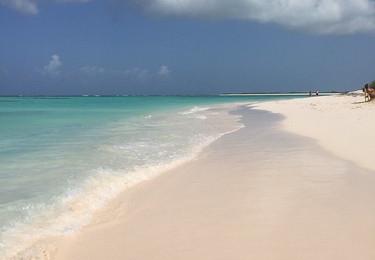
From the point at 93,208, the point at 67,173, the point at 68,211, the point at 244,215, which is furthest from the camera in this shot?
the point at 67,173

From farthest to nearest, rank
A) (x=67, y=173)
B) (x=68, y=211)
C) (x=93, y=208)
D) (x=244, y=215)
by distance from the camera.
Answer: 1. (x=67, y=173)
2. (x=93, y=208)
3. (x=68, y=211)
4. (x=244, y=215)

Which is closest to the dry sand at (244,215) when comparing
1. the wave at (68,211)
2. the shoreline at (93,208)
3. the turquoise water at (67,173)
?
the shoreline at (93,208)

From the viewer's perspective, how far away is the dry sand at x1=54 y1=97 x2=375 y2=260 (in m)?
3.94

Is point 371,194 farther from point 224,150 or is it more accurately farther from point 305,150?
point 224,150

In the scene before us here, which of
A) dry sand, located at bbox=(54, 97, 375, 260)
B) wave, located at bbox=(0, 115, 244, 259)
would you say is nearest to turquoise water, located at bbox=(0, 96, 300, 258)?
wave, located at bbox=(0, 115, 244, 259)

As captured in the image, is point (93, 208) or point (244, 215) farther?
point (93, 208)

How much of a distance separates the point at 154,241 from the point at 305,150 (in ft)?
20.8

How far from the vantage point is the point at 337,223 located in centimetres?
450

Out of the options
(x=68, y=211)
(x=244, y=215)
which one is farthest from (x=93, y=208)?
(x=244, y=215)

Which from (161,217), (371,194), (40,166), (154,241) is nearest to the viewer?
(154,241)

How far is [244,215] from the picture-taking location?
16.2 feet

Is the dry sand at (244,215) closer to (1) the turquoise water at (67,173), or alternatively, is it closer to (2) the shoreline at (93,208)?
(2) the shoreline at (93,208)

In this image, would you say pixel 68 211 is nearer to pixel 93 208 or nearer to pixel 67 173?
pixel 93 208

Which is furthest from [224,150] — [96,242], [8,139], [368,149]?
[8,139]
